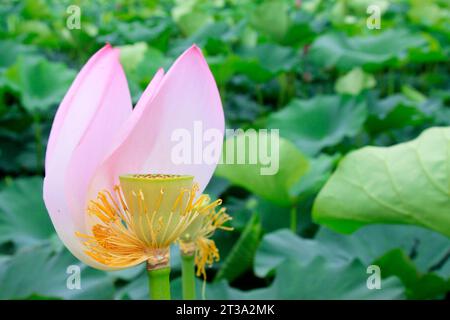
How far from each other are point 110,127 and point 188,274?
0.70 feet

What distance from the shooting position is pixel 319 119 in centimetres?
168

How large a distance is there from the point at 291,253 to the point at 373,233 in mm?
139

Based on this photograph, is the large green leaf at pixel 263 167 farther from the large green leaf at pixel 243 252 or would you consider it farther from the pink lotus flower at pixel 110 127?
the pink lotus flower at pixel 110 127

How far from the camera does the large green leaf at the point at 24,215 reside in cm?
132

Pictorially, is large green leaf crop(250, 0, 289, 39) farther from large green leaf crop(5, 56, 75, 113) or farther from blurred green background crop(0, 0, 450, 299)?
large green leaf crop(5, 56, 75, 113)

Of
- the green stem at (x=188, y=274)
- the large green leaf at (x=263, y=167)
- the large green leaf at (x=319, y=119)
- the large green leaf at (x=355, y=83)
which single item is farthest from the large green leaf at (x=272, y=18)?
the green stem at (x=188, y=274)

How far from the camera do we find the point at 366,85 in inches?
75.1

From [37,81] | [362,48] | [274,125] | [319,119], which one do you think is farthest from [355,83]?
[37,81]

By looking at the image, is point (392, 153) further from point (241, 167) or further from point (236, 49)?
point (236, 49)

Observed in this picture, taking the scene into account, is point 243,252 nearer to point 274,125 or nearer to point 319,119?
point 274,125

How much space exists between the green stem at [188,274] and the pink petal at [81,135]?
0.16 meters

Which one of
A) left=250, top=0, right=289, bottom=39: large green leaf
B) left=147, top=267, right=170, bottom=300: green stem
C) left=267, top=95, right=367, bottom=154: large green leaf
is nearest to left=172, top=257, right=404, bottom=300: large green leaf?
left=147, top=267, right=170, bottom=300: green stem

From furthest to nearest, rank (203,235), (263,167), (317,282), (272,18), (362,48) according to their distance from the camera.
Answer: (272,18)
(362,48)
(263,167)
(317,282)
(203,235)
